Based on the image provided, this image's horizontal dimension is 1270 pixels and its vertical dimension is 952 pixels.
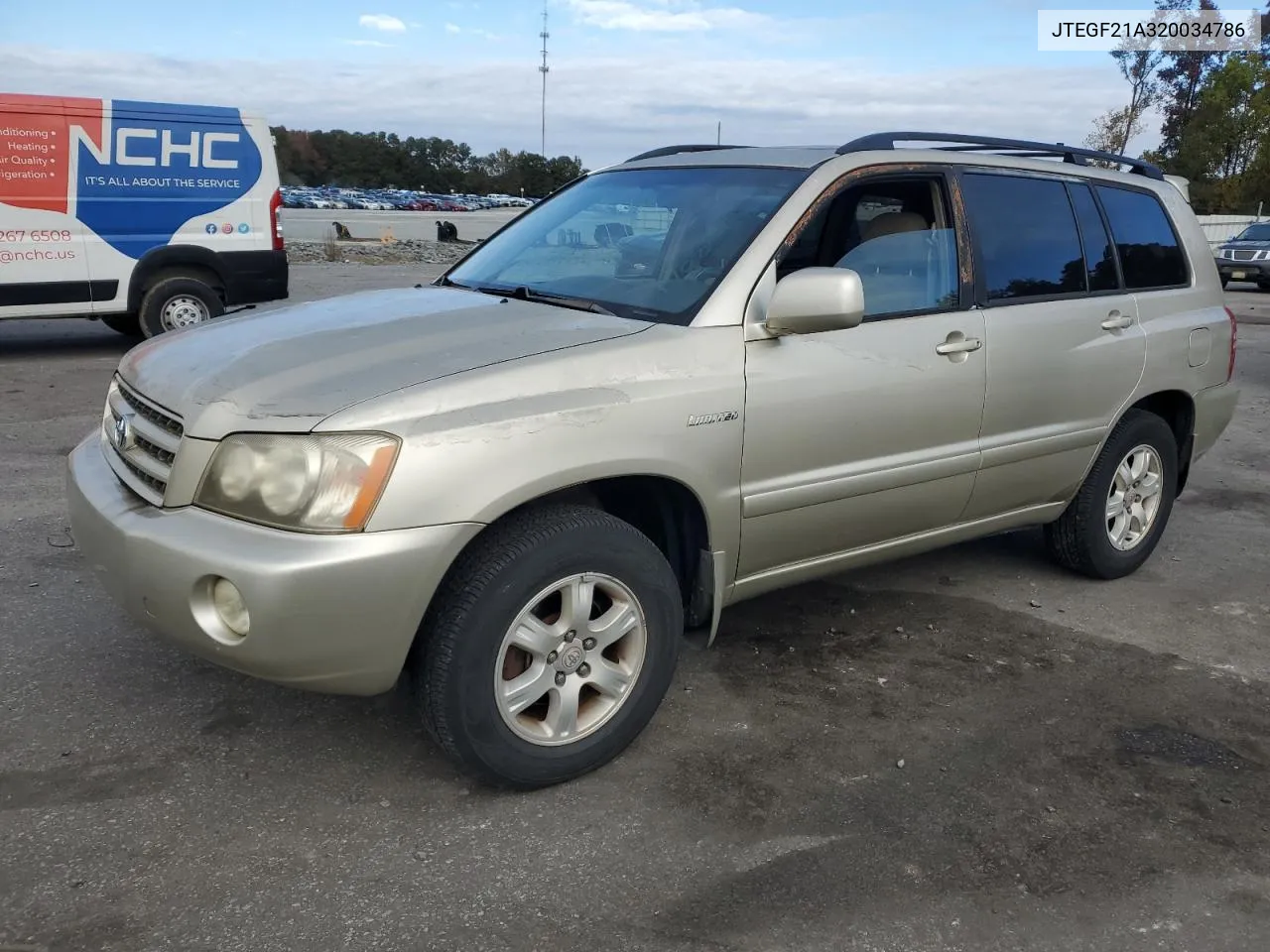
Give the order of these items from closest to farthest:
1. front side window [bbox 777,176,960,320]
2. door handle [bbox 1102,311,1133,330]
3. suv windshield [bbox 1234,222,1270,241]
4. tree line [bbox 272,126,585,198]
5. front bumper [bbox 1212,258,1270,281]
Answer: front side window [bbox 777,176,960,320] < door handle [bbox 1102,311,1133,330] < front bumper [bbox 1212,258,1270,281] < suv windshield [bbox 1234,222,1270,241] < tree line [bbox 272,126,585,198]

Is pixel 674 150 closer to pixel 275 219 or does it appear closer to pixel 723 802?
pixel 723 802

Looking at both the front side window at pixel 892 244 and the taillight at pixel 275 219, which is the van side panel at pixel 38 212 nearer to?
the taillight at pixel 275 219

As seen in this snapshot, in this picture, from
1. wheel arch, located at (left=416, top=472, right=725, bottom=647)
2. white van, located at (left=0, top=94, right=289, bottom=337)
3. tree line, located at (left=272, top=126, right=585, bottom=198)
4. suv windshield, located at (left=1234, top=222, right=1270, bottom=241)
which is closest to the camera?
wheel arch, located at (left=416, top=472, right=725, bottom=647)

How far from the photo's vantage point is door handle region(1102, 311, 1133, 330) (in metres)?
4.31

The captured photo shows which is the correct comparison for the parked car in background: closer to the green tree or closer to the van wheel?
the van wheel

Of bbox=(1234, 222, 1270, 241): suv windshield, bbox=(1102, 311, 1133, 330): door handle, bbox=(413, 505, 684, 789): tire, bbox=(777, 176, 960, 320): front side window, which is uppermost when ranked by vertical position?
bbox=(1234, 222, 1270, 241): suv windshield

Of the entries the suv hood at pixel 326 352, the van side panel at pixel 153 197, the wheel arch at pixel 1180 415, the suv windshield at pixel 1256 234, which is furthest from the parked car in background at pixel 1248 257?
the suv hood at pixel 326 352

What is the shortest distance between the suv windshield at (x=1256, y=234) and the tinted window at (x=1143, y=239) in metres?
20.5

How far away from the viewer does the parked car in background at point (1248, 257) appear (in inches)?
848

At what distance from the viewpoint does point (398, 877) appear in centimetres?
255

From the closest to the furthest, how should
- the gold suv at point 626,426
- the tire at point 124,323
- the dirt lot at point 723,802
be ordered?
the dirt lot at point 723,802, the gold suv at point 626,426, the tire at point 124,323


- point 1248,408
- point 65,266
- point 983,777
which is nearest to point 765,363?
point 983,777

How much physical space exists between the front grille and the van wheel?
708cm

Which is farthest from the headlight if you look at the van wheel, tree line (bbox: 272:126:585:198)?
tree line (bbox: 272:126:585:198)
